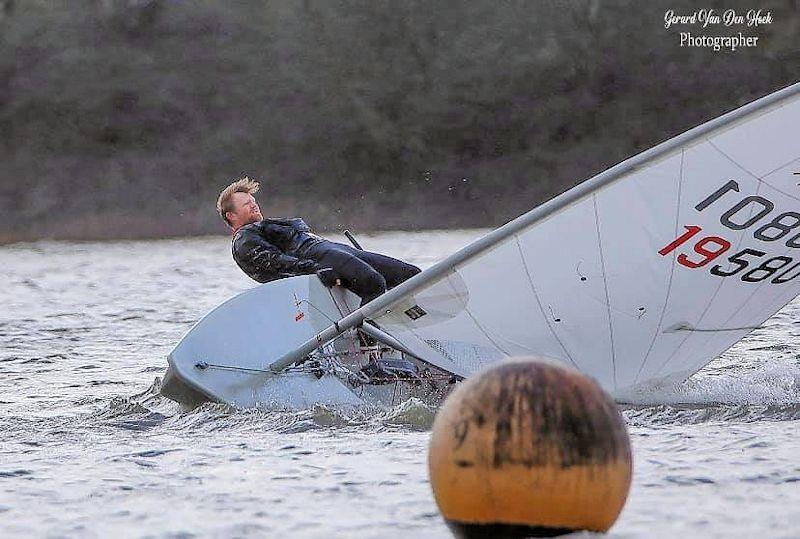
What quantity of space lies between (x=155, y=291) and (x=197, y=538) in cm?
1499

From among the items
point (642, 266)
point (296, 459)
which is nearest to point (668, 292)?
point (642, 266)

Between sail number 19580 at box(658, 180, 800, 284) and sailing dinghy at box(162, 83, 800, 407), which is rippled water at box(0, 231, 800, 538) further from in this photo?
sail number 19580 at box(658, 180, 800, 284)

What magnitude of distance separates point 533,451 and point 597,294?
407 centimetres

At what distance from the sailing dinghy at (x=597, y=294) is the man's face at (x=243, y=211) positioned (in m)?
1.05

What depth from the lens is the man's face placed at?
433 inches

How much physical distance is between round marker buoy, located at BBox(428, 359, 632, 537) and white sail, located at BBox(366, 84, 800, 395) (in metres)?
3.68

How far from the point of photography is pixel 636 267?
30.4 ft

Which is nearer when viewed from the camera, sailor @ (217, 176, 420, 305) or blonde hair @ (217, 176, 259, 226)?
sailor @ (217, 176, 420, 305)

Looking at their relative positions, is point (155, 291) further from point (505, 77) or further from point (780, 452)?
point (505, 77)

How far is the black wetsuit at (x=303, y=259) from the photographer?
1061cm

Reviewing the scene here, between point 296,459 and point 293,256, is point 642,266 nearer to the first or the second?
point 296,459

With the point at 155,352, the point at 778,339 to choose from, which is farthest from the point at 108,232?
the point at 778,339

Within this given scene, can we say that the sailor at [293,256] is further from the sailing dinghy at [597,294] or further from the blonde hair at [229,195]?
the sailing dinghy at [597,294]

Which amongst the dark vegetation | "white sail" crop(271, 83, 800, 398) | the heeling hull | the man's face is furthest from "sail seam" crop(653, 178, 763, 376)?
the dark vegetation
